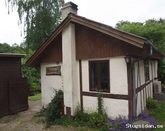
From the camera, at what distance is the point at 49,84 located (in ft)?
38.6

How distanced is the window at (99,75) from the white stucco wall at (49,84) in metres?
2.23

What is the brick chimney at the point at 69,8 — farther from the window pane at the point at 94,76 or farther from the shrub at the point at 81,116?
the shrub at the point at 81,116

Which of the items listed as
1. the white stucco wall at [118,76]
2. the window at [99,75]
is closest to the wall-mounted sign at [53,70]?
the window at [99,75]

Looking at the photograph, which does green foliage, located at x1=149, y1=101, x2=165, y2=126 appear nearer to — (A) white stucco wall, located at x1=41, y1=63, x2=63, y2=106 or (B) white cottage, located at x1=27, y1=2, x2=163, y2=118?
(B) white cottage, located at x1=27, y1=2, x2=163, y2=118

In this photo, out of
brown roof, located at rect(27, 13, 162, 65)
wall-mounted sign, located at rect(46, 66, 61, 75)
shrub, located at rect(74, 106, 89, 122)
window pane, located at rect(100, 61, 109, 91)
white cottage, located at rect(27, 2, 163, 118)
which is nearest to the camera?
brown roof, located at rect(27, 13, 162, 65)

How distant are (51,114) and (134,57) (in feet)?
14.9

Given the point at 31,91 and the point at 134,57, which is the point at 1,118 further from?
the point at 31,91

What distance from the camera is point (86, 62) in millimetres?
9492

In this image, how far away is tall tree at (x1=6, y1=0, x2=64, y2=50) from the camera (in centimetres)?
2725

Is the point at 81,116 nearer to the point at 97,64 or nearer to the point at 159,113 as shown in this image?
the point at 97,64

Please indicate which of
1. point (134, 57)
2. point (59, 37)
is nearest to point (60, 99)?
point (59, 37)

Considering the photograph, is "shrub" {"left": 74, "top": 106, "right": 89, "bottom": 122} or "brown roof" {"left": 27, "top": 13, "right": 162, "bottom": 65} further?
"shrub" {"left": 74, "top": 106, "right": 89, "bottom": 122}

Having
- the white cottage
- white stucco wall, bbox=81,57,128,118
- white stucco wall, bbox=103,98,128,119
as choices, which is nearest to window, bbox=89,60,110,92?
the white cottage

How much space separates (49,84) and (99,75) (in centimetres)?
379
